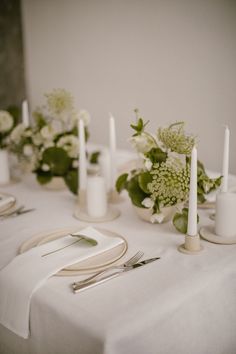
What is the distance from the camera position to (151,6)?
10.6 feet

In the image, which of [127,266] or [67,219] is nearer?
[127,266]

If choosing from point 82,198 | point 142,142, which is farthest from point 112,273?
point 82,198

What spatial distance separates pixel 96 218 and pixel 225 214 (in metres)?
0.49

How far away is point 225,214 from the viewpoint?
1.37 metres

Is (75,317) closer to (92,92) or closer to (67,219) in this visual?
(67,219)

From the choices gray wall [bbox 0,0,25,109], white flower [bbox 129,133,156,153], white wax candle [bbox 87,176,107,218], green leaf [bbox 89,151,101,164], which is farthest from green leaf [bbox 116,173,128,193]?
gray wall [bbox 0,0,25,109]

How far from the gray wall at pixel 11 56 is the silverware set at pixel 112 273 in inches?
124

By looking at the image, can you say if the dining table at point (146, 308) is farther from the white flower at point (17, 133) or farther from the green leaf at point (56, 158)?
the white flower at point (17, 133)

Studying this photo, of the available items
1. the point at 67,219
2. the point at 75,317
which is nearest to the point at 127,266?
the point at 75,317

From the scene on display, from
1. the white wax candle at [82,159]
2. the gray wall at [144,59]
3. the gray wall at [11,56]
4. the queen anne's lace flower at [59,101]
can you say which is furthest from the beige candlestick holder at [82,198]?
the gray wall at [11,56]

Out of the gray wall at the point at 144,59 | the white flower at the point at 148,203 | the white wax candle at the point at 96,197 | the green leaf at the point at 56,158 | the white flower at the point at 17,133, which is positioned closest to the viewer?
the white flower at the point at 148,203

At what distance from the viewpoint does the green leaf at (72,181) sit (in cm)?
184

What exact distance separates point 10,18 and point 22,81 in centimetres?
60

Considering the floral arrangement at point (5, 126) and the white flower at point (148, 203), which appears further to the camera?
the floral arrangement at point (5, 126)
